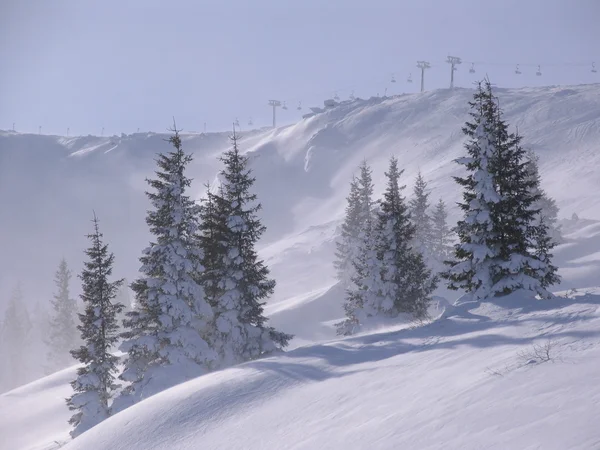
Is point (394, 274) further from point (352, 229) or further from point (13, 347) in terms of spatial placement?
point (13, 347)

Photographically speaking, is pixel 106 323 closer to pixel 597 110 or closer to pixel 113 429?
pixel 113 429

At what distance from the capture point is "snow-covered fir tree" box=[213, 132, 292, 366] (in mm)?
25000

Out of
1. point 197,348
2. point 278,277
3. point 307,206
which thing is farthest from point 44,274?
point 197,348

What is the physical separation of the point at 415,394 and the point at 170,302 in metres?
16.6

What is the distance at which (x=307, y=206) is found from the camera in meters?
170

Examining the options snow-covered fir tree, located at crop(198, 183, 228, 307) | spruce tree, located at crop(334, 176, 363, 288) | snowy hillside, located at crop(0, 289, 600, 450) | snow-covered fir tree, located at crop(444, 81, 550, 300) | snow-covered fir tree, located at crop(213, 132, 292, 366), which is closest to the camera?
snowy hillside, located at crop(0, 289, 600, 450)

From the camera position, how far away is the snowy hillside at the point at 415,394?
21.1ft

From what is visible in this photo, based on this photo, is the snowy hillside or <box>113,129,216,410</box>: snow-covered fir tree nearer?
the snowy hillside

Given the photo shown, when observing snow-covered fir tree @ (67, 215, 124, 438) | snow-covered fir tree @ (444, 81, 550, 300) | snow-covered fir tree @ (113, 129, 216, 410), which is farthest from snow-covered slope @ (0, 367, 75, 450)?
snow-covered fir tree @ (444, 81, 550, 300)

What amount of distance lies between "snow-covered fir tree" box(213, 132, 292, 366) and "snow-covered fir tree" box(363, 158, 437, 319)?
6870mm

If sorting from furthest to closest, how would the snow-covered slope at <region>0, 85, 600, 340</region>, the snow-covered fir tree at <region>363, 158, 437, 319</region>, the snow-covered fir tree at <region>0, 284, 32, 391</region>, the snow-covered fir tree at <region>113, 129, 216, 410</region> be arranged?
the snow-covered slope at <region>0, 85, 600, 340</region>
the snow-covered fir tree at <region>0, 284, 32, 391</region>
the snow-covered fir tree at <region>363, 158, 437, 319</region>
the snow-covered fir tree at <region>113, 129, 216, 410</region>

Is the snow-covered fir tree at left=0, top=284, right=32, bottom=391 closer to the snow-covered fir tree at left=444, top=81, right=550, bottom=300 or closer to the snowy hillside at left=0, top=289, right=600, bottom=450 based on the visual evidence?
the snow-covered fir tree at left=444, top=81, right=550, bottom=300

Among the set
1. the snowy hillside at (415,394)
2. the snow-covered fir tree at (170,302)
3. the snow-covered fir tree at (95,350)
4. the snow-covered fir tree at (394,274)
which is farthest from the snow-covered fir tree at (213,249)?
the snowy hillside at (415,394)

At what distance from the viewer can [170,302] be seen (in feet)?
76.0
